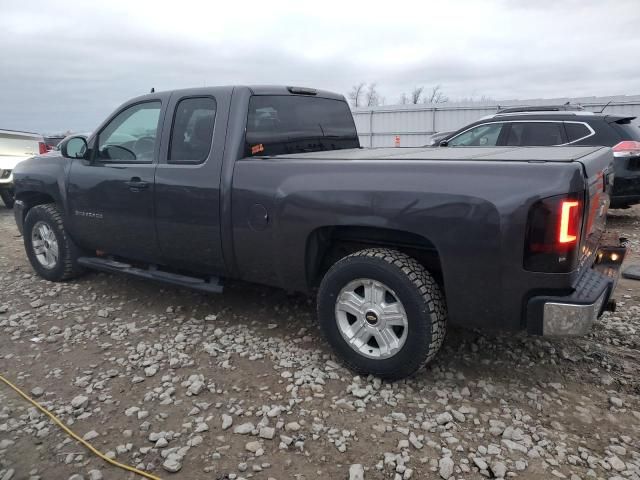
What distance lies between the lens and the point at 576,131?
24.2ft

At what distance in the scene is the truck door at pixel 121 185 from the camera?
409 centimetres

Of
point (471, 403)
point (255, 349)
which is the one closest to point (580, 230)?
point (471, 403)

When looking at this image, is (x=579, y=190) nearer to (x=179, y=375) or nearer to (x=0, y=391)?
(x=179, y=375)

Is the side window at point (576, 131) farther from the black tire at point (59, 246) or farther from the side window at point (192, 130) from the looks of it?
the black tire at point (59, 246)

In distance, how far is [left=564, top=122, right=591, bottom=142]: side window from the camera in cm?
733

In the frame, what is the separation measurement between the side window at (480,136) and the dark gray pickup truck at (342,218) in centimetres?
383

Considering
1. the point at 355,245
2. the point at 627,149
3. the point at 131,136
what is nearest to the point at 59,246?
the point at 131,136

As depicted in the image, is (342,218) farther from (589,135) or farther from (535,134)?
(589,135)

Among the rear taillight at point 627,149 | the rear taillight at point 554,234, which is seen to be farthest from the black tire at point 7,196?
the rear taillight at point 627,149

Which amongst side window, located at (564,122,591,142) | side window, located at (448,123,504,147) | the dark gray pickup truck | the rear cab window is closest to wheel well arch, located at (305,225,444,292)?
the dark gray pickup truck

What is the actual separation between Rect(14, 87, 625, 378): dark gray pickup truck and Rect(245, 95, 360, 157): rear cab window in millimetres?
15

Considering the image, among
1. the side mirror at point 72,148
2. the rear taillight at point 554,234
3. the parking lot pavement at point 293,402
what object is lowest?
the parking lot pavement at point 293,402

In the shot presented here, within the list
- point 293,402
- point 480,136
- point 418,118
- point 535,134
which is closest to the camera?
point 293,402

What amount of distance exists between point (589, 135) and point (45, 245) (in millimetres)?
7275
